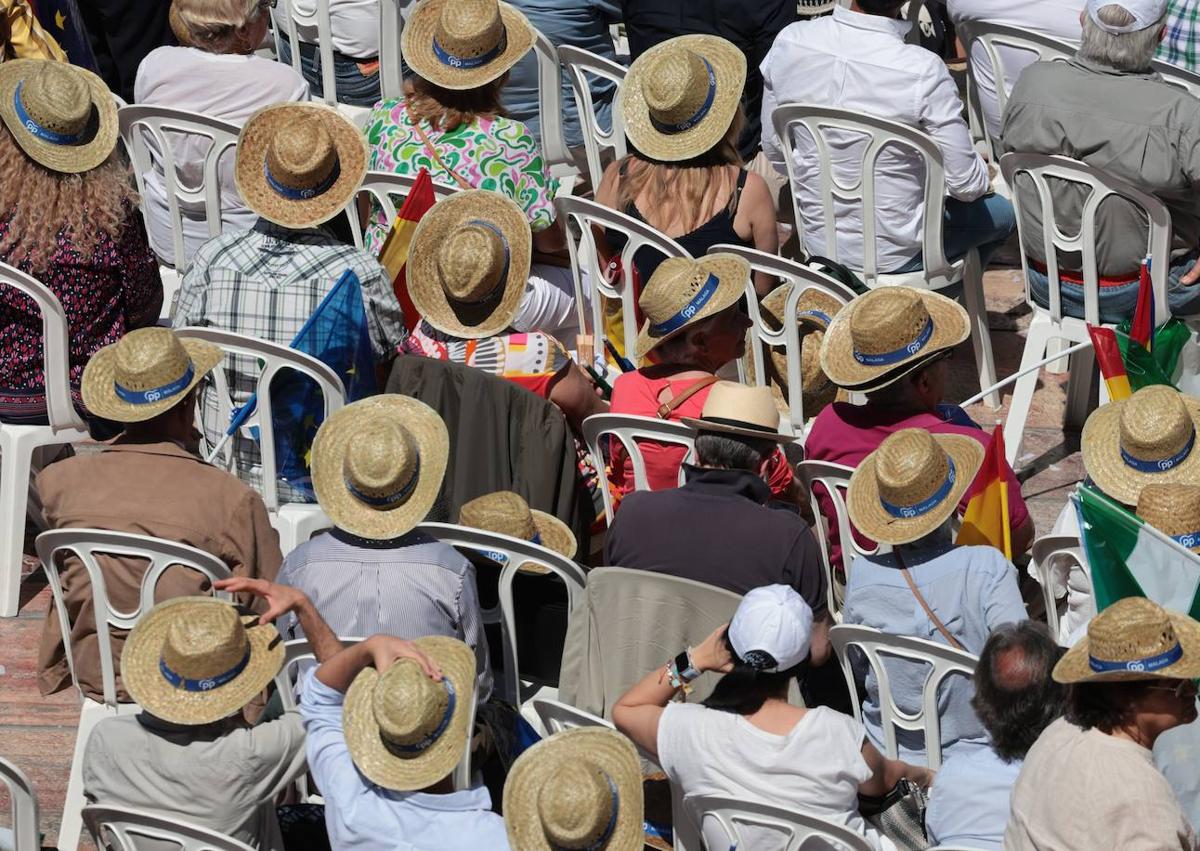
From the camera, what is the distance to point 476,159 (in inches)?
245

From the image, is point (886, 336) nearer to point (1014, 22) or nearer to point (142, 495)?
point (142, 495)

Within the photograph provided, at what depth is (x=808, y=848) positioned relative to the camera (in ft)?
12.8

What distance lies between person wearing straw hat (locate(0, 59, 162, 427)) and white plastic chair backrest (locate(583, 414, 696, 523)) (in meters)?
1.61

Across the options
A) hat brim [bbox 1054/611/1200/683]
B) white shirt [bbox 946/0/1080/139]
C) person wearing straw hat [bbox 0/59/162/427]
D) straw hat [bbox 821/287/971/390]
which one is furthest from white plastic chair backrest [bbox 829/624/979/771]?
white shirt [bbox 946/0/1080/139]

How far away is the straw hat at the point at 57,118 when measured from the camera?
5.77 m

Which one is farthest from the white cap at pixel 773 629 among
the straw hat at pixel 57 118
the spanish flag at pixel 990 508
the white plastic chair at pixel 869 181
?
the straw hat at pixel 57 118

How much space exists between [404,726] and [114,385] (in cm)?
158

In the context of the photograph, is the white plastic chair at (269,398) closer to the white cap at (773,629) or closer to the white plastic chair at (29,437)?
the white plastic chair at (29,437)

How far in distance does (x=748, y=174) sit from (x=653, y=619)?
215 cm

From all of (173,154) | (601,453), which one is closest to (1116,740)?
(601,453)

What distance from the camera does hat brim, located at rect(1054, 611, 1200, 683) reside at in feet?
11.8

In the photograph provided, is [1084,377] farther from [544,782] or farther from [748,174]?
[544,782]

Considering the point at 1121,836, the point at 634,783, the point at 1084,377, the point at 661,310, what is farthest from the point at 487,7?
the point at 1121,836

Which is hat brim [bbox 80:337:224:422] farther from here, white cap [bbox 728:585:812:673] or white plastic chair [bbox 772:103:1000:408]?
white plastic chair [bbox 772:103:1000:408]
